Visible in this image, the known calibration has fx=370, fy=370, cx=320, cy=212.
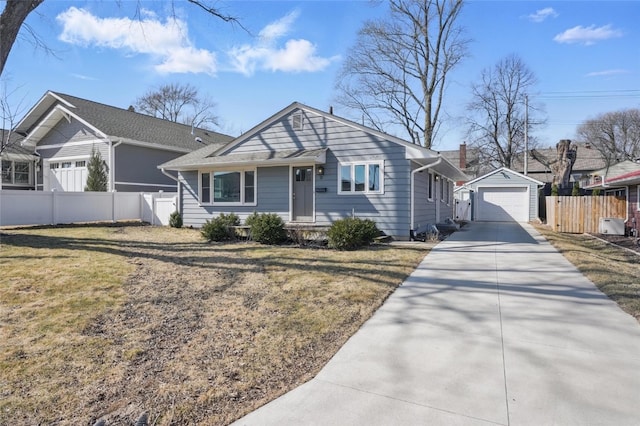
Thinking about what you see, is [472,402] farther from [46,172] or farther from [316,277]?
[46,172]

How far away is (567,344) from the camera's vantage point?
3.60 m

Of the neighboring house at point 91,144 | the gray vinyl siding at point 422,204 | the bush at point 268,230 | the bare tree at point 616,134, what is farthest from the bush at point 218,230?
the bare tree at point 616,134

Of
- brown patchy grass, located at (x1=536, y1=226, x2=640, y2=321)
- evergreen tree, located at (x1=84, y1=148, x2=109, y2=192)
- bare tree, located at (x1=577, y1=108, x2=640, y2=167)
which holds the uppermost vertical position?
bare tree, located at (x1=577, y1=108, x2=640, y2=167)

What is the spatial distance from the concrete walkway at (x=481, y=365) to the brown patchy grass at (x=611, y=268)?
29 cm

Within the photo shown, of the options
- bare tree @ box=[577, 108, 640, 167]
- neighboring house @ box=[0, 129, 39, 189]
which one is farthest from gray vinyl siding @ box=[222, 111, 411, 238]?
bare tree @ box=[577, 108, 640, 167]

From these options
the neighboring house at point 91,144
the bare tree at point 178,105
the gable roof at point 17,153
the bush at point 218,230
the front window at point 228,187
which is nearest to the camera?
the bush at point 218,230

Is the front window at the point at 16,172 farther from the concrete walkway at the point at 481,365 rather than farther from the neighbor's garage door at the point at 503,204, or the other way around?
the neighbor's garage door at the point at 503,204

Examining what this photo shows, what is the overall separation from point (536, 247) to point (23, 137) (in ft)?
82.8

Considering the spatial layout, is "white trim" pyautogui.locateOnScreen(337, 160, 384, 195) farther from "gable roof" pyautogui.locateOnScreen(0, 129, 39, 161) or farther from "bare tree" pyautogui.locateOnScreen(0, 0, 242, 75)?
"gable roof" pyautogui.locateOnScreen(0, 129, 39, 161)

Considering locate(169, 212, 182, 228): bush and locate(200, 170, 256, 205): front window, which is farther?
locate(169, 212, 182, 228): bush

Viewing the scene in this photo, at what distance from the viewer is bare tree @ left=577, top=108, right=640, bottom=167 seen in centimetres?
4047

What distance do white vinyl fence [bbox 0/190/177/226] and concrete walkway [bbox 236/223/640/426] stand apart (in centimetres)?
1303

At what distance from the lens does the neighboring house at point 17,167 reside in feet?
62.7

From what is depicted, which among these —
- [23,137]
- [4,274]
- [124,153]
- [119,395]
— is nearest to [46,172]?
[23,137]
